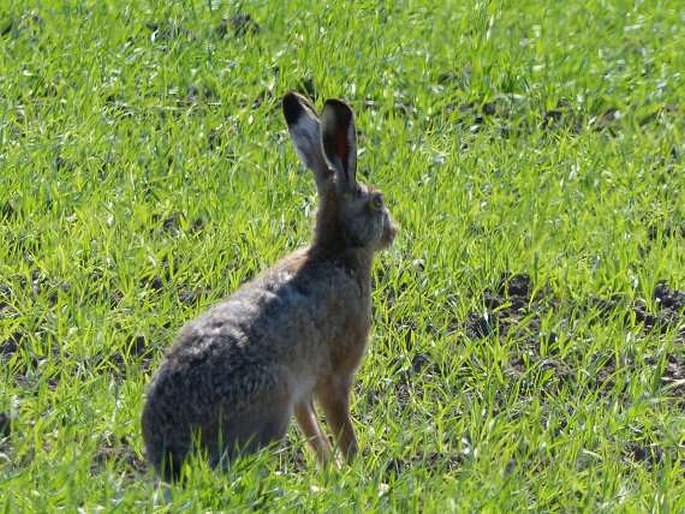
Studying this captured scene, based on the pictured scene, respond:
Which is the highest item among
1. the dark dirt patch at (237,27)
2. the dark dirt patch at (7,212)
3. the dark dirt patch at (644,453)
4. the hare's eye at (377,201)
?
the hare's eye at (377,201)

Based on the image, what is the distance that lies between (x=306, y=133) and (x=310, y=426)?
112cm

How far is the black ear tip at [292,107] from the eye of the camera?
6.20 meters

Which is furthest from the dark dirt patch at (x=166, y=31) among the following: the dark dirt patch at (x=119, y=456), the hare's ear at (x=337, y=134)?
the dark dirt patch at (x=119, y=456)

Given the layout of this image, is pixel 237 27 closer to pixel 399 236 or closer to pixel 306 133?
pixel 399 236

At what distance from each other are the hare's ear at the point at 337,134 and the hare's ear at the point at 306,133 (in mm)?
51

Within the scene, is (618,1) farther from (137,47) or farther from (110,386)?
(110,386)

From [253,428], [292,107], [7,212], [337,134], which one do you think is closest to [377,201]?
[337,134]

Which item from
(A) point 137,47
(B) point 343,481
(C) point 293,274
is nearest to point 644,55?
(A) point 137,47

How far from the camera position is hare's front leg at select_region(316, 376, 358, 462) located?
19.3 ft

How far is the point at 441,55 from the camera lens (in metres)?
9.96

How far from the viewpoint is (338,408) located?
5934 millimetres

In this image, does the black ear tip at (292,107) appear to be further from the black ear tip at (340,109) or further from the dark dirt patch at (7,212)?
the dark dirt patch at (7,212)

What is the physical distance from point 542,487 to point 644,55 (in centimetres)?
528

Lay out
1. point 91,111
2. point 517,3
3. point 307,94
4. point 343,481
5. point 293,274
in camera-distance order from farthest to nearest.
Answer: point 517,3 < point 307,94 < point 91,111 < point 293,274 < point 343,481
